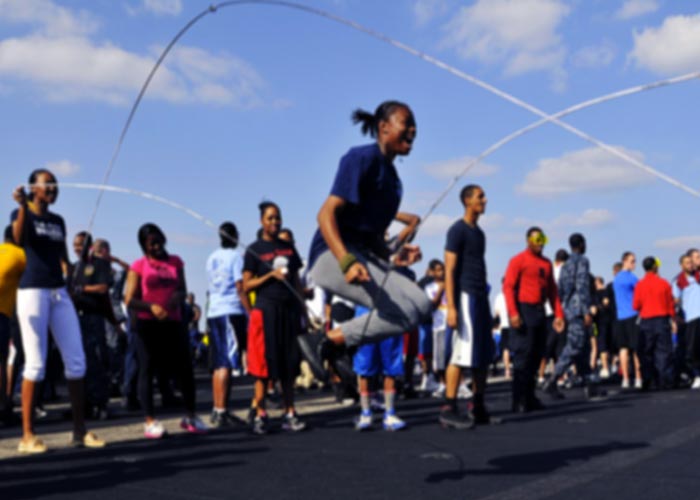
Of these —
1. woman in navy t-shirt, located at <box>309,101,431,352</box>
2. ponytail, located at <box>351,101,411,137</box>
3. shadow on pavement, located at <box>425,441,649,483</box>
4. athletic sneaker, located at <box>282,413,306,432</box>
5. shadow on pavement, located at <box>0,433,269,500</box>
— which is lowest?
shadow on pavement, located at <box>425,441,649,483</box>

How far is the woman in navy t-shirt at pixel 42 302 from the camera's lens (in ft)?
21.1

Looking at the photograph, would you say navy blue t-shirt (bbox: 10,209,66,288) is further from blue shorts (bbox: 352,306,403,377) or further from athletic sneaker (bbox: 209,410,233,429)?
blue shorts (bbox: 352,306,403,377)

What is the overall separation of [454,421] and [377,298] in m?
3.43

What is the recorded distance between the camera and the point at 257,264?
7.72 m

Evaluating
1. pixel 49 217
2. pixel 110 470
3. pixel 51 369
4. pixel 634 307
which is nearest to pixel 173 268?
pixel 49 217

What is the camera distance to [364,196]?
4762mm

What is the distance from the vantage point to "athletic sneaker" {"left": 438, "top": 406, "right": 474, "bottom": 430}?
7793 millimetres

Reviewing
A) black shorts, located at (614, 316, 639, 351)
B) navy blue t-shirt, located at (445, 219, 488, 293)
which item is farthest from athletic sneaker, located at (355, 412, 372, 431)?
black shorts, located at (614, 316, 639, 351)

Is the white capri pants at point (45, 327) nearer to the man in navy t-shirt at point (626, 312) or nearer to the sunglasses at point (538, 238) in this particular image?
the sunglasses at point (538, 238)

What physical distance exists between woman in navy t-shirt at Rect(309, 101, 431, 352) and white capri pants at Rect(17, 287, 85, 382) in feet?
8.33

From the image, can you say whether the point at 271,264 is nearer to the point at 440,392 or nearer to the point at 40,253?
the point at 40,253

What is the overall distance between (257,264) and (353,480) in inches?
114

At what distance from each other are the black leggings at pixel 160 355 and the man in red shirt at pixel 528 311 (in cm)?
354

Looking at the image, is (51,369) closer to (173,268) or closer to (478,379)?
(173,268)
